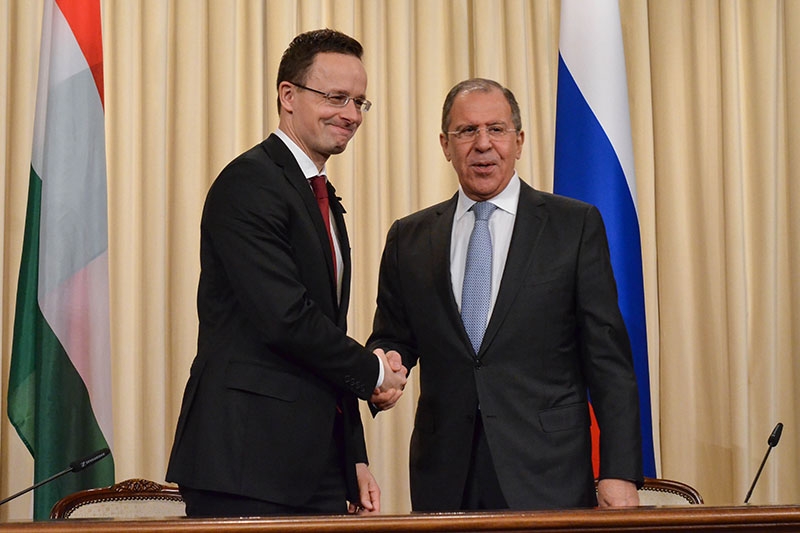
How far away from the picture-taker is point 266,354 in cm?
234

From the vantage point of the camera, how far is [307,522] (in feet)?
4.68

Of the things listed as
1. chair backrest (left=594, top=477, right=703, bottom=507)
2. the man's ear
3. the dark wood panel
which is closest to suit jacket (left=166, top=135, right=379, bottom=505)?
the man's ear

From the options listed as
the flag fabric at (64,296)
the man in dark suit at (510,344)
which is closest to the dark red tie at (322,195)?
the man in dark suit at (510,344)

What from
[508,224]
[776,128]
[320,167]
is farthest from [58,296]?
[776,128]

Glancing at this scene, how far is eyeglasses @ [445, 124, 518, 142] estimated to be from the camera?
286 cm

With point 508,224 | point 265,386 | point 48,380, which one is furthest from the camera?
point 48,380

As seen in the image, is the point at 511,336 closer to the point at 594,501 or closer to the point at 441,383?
the point at 441,383

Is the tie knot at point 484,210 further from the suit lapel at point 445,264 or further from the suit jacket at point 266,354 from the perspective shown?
the suit jacket at point 266,354

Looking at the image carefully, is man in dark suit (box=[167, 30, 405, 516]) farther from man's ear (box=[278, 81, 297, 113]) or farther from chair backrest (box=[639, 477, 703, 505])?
chair backrest (box=[639, 477, 703, 505])

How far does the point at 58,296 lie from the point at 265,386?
1546mm

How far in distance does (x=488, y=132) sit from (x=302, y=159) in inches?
23.2

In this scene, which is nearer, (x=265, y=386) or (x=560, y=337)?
(x=265, y=386)

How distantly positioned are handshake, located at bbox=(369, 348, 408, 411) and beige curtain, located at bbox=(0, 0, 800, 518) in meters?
1.86

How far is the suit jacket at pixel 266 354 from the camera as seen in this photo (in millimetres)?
2277
